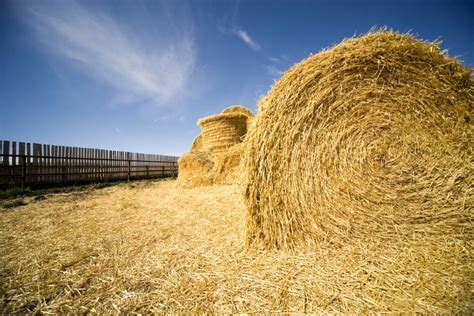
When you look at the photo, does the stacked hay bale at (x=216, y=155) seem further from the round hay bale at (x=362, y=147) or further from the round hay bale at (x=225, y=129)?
the round hay bale at (x=362, y=147)

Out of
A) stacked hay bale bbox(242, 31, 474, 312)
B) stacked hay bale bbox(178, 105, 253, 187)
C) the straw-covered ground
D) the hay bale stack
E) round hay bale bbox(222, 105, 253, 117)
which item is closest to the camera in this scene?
the straw-covered ground

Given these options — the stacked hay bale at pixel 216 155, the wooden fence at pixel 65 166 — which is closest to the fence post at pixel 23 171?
the wooden fence at pixel 65 166

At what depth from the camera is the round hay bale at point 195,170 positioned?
8062 millimetres

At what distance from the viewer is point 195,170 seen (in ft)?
27.5

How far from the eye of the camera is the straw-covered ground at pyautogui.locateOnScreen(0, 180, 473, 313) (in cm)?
168

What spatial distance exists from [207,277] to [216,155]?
736 cm

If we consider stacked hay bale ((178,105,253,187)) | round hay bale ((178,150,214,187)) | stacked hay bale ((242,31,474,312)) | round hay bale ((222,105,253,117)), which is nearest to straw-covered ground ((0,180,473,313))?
stacked hay bale ((242,31,474,312))

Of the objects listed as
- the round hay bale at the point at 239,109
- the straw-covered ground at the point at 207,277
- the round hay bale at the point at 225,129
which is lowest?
the straw-covered ground at the point at 207,277

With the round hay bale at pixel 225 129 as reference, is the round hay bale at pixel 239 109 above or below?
above

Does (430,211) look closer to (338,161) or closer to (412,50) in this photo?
(338,161)

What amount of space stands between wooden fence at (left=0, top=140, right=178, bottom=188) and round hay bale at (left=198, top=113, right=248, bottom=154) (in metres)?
6.69

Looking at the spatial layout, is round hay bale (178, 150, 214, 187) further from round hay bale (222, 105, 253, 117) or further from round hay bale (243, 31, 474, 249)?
round hay bale (243, 31, 474, 249)

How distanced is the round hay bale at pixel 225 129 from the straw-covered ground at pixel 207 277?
6.44 metres

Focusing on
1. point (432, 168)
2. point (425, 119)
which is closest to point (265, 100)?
point (425, 119)
